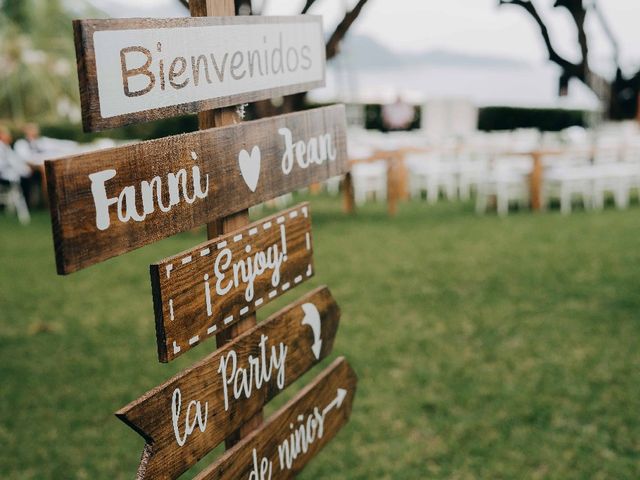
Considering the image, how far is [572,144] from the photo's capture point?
10.9 metres

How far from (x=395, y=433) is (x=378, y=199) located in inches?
315

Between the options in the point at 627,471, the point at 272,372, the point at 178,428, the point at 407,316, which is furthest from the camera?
the point at 407,316

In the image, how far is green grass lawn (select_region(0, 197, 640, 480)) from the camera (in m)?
3.66

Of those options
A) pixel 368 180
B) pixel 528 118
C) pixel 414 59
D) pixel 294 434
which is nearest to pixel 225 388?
pixel 294 434

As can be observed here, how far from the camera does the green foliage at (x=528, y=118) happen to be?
55.1ft

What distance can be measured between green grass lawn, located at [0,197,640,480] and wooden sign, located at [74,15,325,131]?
2.18m

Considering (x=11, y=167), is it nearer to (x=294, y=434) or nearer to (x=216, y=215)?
(x=294, y=434)

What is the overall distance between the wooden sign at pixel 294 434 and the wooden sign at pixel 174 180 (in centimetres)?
55

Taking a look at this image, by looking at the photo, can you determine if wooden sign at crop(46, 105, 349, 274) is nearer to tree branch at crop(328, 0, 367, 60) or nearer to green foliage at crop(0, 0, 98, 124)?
tree branch at crop(328, 0, 367, 60)

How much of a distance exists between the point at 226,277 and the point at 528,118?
1671cm

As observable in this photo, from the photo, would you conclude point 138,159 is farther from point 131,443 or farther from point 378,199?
point 378,199

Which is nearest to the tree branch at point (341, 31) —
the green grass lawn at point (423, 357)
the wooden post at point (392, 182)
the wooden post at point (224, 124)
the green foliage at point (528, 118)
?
the green grass lawn at point (423, 357)

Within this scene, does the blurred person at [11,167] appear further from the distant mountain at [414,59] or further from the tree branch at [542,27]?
the distant mountain at [414,59]

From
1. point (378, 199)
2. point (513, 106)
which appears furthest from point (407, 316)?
point (513, 106)
